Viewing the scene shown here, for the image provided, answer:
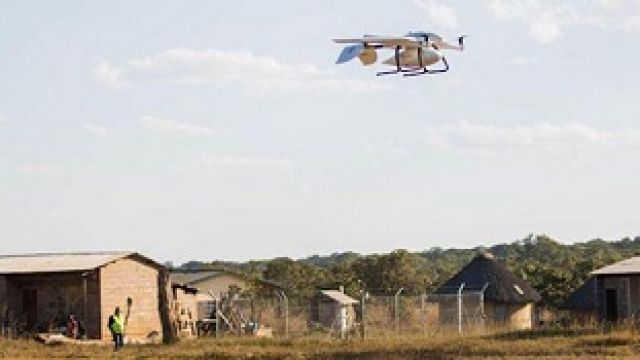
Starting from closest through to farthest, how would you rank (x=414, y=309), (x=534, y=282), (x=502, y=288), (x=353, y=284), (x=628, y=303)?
1. (x=628, y=303)
2. (x=414, y=309)
3. (x=502, y=288)
4. (x=534, y=282)
5. (x=353, y=284)

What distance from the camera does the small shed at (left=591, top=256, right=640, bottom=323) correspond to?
4716 cm

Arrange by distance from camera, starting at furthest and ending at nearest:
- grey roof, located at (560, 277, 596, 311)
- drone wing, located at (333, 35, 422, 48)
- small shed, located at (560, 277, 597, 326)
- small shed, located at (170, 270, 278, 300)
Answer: small shed, located at (170, 270, 278, 300)
grey roof, located at (560, 277, 596, 311)
small shed, located at (560, 277, 597, 326)
drone wing, located at (333, 35, 422, 48)

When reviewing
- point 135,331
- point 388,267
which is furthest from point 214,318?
point 388,267

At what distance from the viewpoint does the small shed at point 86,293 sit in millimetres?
48000

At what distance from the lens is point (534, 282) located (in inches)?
2950

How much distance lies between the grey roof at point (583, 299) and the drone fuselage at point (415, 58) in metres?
36.1

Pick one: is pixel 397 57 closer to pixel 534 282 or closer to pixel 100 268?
pixel 100 268

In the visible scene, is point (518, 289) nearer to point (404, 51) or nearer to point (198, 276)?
point (198, 276)

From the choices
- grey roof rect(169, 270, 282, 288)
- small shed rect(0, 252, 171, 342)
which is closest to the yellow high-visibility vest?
small shed rect(0, 252, 171, 342)

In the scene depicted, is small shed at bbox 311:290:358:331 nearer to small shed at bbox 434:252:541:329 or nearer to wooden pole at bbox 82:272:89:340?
small shed at bbox 434:252:541:329

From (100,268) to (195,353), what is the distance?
13.1m

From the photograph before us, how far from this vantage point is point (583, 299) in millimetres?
59438

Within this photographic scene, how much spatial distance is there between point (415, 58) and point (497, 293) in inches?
1524

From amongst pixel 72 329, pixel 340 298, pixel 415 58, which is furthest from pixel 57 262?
pixel 415 58
